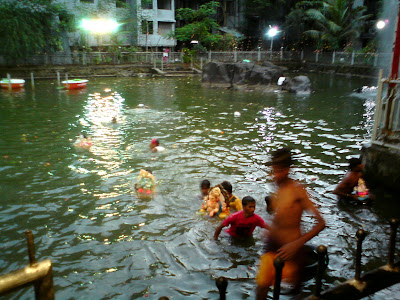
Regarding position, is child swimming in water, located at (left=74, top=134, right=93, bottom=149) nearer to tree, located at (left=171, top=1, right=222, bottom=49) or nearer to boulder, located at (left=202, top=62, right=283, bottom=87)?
boulder, located at (left=202, top=62, right=283, bottom=87)

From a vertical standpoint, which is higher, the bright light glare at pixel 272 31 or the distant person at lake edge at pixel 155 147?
the bright light glare at pixel 272 31

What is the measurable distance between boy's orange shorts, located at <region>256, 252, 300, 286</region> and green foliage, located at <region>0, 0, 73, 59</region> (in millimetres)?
33956

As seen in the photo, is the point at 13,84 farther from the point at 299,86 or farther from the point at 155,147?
the point at 299,86

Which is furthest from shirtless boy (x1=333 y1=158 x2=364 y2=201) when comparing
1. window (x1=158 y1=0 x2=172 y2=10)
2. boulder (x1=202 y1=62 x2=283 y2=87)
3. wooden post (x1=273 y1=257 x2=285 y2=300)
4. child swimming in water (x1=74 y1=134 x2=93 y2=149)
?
window (x1=158 y1=0 x2=172 y2=10)

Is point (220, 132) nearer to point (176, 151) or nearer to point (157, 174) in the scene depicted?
point (176, 151)

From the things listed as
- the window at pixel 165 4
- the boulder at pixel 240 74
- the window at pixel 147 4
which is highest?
the window at pixel 165 4

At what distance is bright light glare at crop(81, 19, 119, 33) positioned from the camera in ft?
126

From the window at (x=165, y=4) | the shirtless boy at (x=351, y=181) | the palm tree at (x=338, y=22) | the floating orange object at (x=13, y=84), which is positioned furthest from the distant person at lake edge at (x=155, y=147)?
the window at (x=165, y=4)

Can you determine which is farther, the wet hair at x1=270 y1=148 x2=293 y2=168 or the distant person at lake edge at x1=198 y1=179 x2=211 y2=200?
the distant person at lake edge at x1=198 y1=179 x2=211 y2=200

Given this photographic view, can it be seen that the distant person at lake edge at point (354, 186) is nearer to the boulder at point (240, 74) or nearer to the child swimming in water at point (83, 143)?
the child swimming in water at point (83, 143)

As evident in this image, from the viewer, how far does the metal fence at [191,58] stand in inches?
1350

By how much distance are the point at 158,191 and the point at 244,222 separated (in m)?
2.98

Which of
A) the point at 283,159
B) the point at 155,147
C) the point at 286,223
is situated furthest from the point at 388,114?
the point at 155,147

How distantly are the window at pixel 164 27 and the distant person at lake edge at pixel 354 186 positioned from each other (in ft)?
141
